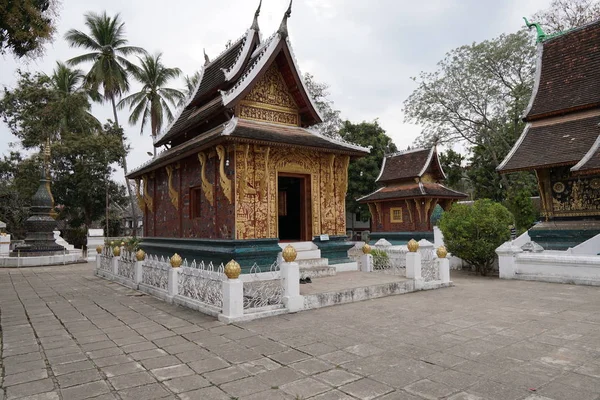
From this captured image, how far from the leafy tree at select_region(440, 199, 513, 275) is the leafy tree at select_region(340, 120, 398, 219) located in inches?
765

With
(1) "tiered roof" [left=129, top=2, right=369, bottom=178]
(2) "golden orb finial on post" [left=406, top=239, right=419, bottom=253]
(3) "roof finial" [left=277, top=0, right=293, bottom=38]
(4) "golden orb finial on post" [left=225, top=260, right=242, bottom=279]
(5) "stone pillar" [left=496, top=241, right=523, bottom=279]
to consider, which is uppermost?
(3) "roof finial" [left=277, top=0, right=293, bottom=38]

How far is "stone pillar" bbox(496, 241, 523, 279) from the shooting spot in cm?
1126

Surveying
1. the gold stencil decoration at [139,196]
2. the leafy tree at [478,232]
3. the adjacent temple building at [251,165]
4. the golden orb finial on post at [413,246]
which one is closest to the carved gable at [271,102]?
the adjacent temple building at [251,165]

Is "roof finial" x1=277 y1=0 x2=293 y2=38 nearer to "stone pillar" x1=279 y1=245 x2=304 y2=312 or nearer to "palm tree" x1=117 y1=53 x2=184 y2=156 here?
"stone pillar" x1=279 y1=245 x2=304 y2=312

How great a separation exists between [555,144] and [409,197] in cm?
1050

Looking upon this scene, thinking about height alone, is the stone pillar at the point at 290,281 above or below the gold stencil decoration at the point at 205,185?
below

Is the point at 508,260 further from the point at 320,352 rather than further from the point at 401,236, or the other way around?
the point at 401,236

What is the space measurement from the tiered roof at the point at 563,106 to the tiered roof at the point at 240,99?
7.40 m

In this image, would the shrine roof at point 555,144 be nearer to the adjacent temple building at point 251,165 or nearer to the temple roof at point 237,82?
the adjacent temple building at point 251,165

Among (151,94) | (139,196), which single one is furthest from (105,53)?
(139,196)

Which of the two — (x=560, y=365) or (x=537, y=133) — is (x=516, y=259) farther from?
(x=560, y=365)

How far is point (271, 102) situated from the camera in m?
11.0

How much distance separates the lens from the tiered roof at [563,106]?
1330cm

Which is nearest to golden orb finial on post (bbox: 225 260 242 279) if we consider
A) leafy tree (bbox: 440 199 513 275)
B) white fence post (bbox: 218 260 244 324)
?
white fence post (bbox: 218 260 244 324)
